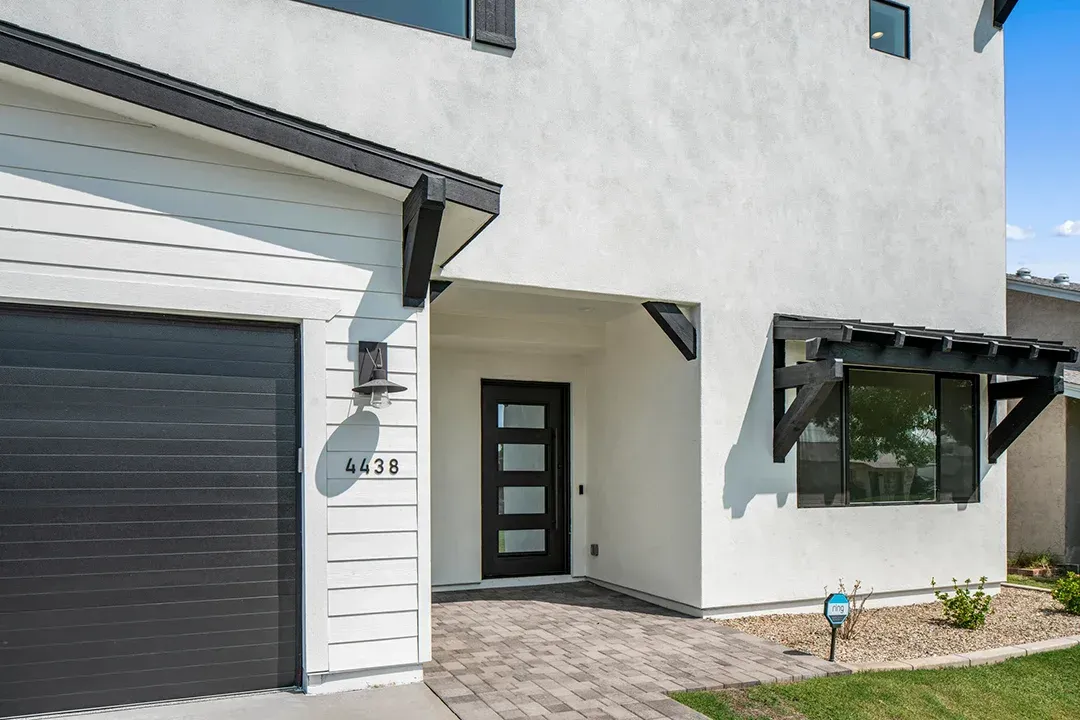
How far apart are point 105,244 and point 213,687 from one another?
2.57m

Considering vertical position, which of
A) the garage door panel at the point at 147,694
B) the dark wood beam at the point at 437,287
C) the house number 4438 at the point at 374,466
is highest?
the dark wood beam at the point at 437,287

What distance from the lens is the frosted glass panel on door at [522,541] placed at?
9164 millimetres

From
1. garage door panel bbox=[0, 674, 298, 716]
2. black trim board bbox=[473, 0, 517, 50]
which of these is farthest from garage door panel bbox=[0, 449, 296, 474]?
black trim board bbox=[473, 0, 517, 50]

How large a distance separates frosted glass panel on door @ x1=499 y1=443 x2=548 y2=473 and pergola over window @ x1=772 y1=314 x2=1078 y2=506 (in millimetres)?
2720

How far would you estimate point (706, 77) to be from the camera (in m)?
7.70

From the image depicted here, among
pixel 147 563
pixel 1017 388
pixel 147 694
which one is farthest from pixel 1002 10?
pixel 147 694

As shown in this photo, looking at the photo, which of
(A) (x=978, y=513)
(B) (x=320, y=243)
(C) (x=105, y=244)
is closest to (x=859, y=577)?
(A) (x=978, y=513)

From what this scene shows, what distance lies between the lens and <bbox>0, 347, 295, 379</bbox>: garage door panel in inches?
181

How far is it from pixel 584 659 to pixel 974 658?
2926 millimetres

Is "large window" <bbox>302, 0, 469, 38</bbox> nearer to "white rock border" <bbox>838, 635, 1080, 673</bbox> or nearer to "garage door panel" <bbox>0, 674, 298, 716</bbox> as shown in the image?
"garage door panel" <bbox>0, 674, 298, 716</bbox>

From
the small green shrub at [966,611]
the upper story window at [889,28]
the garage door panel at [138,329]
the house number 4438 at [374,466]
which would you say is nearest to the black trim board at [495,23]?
the garage door panel at [138,329]

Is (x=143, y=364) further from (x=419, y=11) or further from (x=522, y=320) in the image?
(x=522, y=320)

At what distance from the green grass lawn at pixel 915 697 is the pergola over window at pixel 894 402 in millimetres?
2255

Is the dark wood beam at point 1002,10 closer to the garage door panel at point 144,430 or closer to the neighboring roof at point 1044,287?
the neighboring roof at point 1044,287
